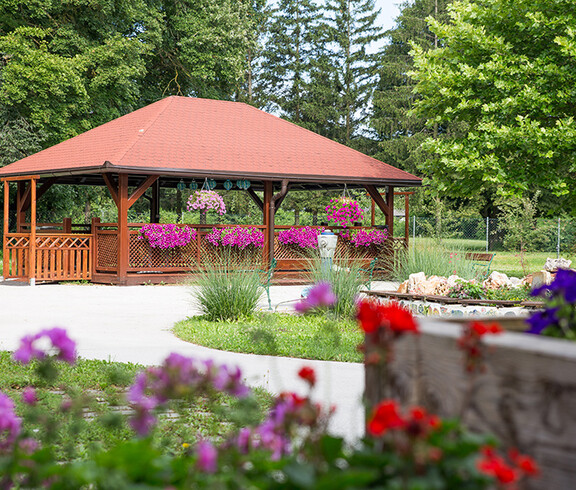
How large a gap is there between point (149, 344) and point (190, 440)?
374cm

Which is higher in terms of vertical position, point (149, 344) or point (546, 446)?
point (546, 446)

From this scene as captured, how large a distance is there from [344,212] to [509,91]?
16.9ft

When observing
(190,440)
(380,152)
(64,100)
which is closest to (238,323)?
(190,440)

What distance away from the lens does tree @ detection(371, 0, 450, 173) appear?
142 ft

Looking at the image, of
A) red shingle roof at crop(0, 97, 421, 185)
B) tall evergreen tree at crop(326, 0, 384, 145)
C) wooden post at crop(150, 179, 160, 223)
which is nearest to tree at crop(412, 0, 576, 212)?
red shingle roof at crop(0, 97, 421, 185)

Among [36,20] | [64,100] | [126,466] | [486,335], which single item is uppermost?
[36,20]

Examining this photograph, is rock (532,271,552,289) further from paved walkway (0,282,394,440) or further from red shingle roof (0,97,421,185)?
red shingle roof (0,97,421,185)

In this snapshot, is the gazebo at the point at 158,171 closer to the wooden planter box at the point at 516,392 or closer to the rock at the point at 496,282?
the rock at the point at 496,282

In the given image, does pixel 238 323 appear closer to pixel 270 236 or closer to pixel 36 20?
pixel 270 236

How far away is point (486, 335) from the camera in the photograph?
1.83m

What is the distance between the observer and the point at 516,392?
67.4 inches

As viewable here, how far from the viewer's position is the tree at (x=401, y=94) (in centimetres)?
4316

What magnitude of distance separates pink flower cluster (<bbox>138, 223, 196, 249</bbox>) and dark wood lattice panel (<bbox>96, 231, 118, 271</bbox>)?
2.41ft

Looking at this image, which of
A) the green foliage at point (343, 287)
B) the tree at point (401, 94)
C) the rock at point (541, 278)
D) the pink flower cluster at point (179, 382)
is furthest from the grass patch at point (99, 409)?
the tree at point (401, 94)
